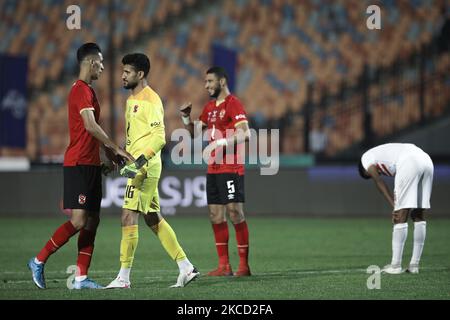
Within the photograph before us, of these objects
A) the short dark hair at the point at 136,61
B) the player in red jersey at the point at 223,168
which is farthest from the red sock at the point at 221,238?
the short dark hair at the point at 136,61

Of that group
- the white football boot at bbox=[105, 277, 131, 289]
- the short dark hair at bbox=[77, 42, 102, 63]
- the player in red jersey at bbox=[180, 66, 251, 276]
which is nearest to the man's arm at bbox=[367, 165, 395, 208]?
the player in red jersey at bbox=[180, 66, 251, 276]

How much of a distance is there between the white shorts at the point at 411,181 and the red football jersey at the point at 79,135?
3.30 metres

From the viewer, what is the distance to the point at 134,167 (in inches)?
352

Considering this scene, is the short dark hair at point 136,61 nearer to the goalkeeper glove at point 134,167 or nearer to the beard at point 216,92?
the goalkeeper glove at point 134,167

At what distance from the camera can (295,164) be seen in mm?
20562

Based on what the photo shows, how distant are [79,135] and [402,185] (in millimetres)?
3497

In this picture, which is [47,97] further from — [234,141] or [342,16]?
[234,141]

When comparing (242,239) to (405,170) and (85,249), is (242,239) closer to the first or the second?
(405,170)

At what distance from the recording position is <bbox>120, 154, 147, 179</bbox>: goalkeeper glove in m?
8.90

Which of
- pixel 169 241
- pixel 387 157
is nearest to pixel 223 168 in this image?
pixel 169 241

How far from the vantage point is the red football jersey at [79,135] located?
904cm

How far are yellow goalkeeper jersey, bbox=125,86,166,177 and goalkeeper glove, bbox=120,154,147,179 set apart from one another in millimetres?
155

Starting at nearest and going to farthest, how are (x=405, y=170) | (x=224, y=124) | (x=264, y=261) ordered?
(x=405, y=170), (x=224, y=124), (x=264, y=261)
